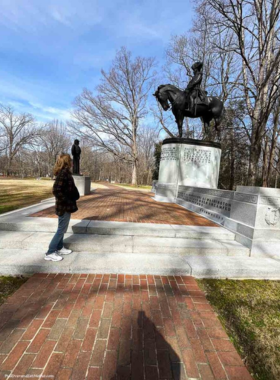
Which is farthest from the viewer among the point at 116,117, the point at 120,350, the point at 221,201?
the point at 116,117

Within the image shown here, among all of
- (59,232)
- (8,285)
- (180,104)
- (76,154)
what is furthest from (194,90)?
(8,285)

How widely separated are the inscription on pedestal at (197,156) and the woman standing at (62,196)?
7721 millimetres

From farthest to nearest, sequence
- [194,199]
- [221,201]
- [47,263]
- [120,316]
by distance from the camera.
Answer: [194,199], [221,201], [47,263], [120,316]

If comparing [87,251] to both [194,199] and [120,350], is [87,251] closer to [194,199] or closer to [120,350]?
[120,350]

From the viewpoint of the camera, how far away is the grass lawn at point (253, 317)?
1877mm

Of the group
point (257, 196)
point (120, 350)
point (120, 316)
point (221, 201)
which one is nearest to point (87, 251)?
point (120, 316)

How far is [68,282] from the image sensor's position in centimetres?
295

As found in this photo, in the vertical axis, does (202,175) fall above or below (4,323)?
above

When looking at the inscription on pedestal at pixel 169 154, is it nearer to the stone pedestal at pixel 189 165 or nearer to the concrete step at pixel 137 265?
the stone pedestal at pixel 189 165

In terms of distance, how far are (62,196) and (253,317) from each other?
3.24 m

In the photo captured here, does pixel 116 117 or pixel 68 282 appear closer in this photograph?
pixel 68 282

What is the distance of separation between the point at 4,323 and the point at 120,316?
1.27 metres

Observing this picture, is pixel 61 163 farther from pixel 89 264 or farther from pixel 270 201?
pixel 270 201

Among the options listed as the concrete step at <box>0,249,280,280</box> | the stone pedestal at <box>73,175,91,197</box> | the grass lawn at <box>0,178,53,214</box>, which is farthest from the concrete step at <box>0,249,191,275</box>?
the stone pedestal at <box>73,175,91,197</box>
